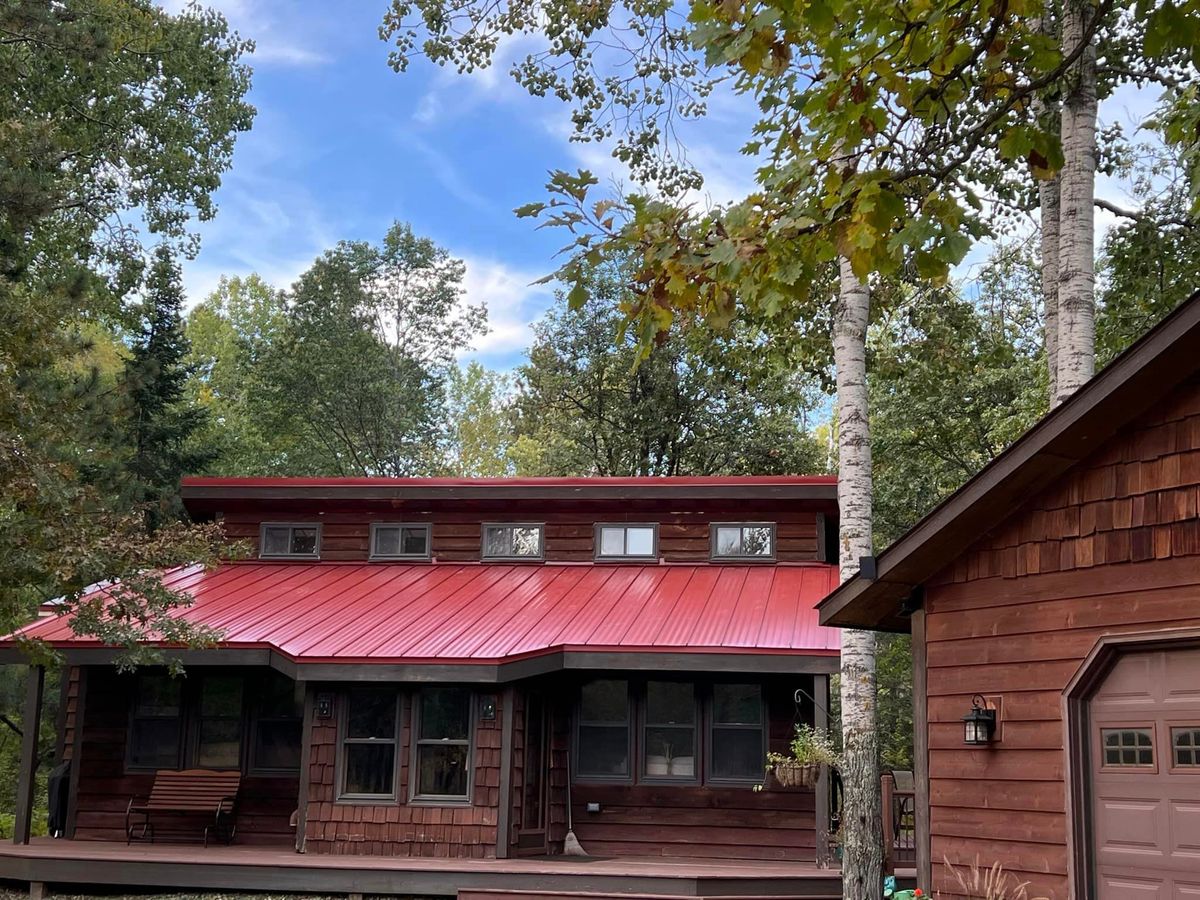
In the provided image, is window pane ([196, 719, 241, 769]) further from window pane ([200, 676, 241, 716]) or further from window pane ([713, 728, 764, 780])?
window pane ([713, 728, 764, 780])

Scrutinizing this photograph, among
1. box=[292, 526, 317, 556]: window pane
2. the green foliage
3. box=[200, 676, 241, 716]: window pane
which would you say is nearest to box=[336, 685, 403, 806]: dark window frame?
box=[200, 676, 241, 716]: window pane

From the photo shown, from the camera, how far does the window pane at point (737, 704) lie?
1490cm

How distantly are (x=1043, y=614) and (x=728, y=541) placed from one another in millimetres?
9656

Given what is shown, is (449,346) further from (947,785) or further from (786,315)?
(947,785)

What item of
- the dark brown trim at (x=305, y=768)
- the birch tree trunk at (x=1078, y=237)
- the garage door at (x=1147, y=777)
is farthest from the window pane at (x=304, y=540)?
the garage door at (x=1147, y=777)

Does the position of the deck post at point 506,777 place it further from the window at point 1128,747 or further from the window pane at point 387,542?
the window at point 1128,747

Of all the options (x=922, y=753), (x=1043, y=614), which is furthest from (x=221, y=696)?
(x=1043, y=614)

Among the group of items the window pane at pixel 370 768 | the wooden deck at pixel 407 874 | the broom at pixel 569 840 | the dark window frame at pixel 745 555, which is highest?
the dark window frame at pixel 745 555

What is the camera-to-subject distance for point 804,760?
1313cm

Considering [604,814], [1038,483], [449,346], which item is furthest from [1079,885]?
[449,346]

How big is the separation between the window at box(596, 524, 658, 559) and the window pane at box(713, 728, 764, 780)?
3450 mm

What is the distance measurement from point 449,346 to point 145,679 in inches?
980

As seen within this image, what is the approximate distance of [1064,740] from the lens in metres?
7.65

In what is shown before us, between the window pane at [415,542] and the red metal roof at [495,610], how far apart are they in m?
0.24
